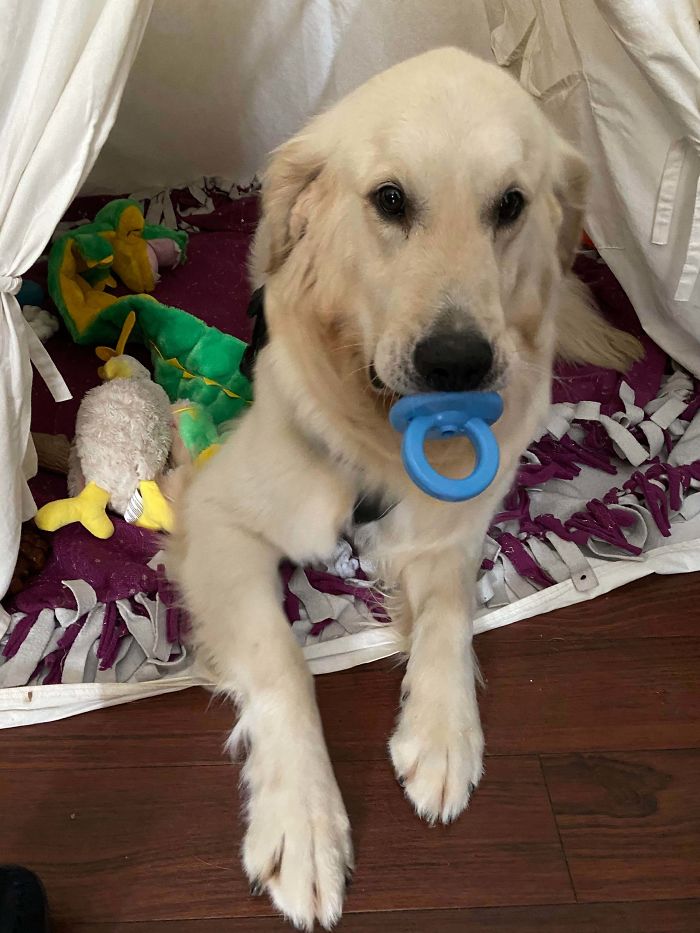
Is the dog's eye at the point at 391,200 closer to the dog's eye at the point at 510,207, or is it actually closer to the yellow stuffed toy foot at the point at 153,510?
the dog's eye at the point at 510,207

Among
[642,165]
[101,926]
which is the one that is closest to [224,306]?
[642,165]

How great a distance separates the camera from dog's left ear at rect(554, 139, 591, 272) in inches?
55.6

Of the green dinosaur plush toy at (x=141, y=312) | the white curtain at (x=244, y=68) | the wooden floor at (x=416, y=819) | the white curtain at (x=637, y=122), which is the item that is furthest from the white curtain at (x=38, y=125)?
the white curtain at (x=244, y=68)

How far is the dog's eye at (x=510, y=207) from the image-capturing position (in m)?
1.22

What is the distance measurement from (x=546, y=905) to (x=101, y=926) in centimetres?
65

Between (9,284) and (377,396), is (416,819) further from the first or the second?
(9,284)

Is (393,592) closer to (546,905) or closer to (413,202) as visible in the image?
(546,905)

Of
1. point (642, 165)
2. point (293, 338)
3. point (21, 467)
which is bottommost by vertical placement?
point (21, 467)

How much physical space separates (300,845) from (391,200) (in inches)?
38.6

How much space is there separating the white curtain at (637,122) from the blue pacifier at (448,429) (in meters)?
0.87

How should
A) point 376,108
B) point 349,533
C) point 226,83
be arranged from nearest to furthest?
point 376,108, point 349,533, point 226,83

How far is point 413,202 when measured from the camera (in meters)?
1.19

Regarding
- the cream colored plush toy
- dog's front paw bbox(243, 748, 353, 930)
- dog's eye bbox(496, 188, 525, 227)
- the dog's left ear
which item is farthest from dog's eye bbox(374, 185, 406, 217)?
dog's front paw bbox(243, 748, 353, 930)

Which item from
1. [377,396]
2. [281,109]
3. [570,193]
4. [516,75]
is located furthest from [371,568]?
[281,109]
